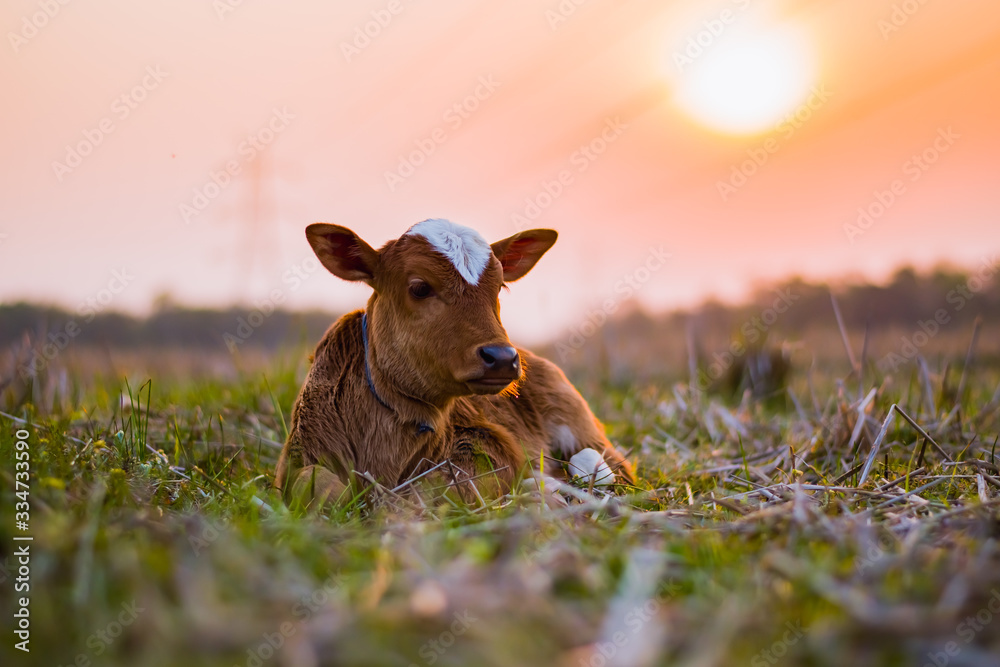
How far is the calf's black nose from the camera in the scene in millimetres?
3936

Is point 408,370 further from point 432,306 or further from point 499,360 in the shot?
point 499,360

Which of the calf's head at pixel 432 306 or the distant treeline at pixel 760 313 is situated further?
the distant treeline at pixel 760 313

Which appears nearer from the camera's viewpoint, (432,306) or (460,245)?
(432,306)

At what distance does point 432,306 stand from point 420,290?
0.12 metres

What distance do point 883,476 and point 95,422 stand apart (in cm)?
483

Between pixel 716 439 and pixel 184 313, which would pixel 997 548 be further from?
pixel 184 313

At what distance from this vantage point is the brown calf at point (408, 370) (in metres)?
4.12

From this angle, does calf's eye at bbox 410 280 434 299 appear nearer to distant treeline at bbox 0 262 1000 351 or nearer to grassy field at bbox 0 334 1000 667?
grassy field at bbox 0 334 1000 667

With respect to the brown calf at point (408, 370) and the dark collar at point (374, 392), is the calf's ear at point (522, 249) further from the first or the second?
the dark collar at point (374, 392)

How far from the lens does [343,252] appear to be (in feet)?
15.1

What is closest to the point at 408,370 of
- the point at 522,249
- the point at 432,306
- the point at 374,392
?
the point at 374,392

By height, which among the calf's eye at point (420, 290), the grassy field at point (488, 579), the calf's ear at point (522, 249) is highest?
the calf's ear at point (522, 249)

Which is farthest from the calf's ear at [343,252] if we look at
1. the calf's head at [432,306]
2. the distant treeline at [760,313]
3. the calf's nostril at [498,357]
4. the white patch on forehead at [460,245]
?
the distant treeline at [760,313]

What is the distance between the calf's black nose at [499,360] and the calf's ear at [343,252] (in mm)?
1032
